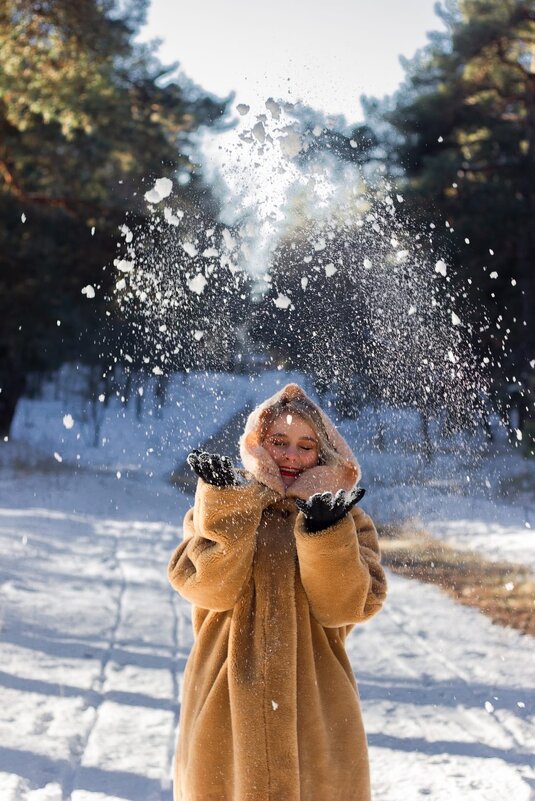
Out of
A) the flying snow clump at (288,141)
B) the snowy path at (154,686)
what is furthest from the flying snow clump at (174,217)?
the flying snow clump at (288,141)

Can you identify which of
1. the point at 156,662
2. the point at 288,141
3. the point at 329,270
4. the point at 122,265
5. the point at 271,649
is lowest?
the point at 122,265

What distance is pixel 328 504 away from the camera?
1.77m

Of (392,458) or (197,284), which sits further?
(392,458)

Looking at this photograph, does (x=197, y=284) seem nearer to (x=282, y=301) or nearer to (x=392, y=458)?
(x=282, y=301)

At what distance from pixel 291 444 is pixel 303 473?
0.35ft

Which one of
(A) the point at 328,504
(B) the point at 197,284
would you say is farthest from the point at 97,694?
(B) the point at 197,284

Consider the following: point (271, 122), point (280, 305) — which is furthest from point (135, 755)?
point (280, 305)

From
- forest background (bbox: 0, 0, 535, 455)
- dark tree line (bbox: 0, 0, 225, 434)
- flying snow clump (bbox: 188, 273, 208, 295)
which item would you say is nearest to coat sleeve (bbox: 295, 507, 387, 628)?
forest background (bbox: 0, 0, 535, 455)

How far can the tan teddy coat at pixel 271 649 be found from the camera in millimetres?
1872

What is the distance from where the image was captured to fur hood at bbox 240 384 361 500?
204 cm

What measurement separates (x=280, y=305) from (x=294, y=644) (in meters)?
9.61

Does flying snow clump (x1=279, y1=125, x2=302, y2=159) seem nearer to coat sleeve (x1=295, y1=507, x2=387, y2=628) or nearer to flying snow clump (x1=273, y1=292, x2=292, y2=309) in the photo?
coat sleeve (x1=295, y1=507, x2=387, y2=628)

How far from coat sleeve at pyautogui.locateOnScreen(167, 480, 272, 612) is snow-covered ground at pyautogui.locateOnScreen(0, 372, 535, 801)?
59.3 inches

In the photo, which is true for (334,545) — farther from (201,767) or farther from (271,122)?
(271,122)
